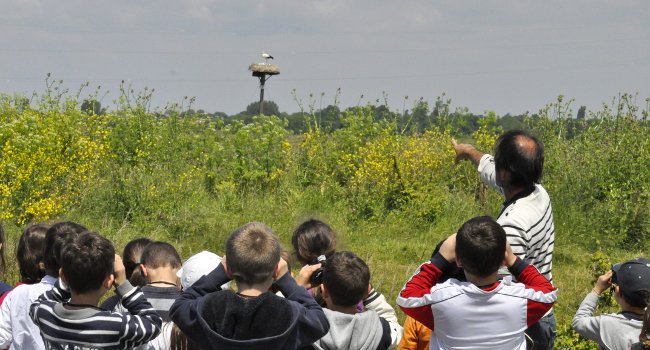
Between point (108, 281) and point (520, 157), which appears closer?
point (108, 281)

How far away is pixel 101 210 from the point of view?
36.6ft

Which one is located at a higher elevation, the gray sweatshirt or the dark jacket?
the dark jacket

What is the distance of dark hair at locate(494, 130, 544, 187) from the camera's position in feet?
12.8

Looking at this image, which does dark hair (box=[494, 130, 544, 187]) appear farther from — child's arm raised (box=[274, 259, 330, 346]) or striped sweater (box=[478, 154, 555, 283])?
child's arm raised (box=[274, 259, 330, 346])

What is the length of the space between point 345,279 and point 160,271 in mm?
1096

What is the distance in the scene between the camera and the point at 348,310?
3.79 m

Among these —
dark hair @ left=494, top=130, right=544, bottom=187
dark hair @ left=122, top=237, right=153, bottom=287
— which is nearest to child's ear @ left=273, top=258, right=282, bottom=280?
dark hair @ left=494, top=130, right=544, bottom=187

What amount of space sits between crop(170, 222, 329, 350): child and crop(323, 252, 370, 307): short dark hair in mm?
242

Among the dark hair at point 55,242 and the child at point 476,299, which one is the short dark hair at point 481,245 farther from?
the dark hair at point 55,242

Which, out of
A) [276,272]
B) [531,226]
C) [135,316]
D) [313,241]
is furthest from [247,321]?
[531,226]

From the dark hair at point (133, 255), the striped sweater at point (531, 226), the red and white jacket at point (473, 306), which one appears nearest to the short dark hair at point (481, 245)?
the red and white jacket at point (473, 306)

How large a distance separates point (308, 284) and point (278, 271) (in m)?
0.44

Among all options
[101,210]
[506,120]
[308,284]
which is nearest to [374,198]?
[101,210]

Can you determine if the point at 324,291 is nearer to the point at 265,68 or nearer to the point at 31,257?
the point at 31,257
